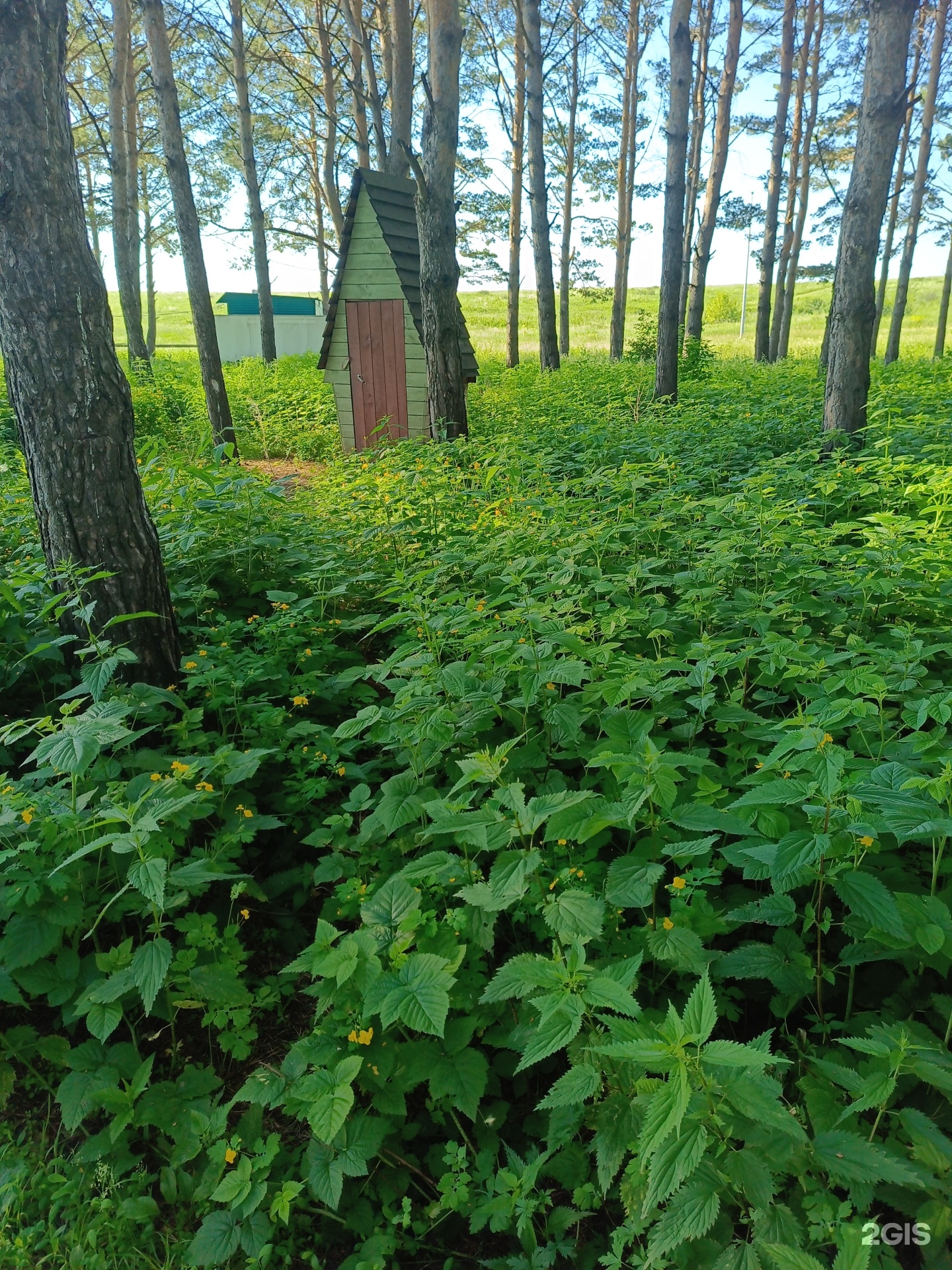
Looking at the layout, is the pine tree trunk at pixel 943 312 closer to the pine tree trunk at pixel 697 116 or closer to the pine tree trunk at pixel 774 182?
the pine tree trunk at pixel 774 182

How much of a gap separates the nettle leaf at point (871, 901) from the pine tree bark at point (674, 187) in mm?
8615

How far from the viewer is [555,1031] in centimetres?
154

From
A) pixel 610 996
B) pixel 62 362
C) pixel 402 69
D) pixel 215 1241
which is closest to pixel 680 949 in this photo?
pixel 610 996

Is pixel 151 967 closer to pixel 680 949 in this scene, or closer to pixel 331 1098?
pixel 331 1098

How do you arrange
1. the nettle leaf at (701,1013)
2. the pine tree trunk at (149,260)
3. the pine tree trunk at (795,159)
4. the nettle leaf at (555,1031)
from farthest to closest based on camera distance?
the pine tree trunk at (149,260), the pine tree trunk at (795,159), the nettle leaf at (555,1031), the nettle leaf at (701,1013)

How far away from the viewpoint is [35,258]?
3047 millimetres

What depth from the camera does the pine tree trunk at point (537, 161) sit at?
45.8 ft

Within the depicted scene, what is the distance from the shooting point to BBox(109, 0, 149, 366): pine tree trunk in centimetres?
1245

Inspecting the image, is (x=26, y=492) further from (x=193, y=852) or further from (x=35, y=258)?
(x=193, y=852)

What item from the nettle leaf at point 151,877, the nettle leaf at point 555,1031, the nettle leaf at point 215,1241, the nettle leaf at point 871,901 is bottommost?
the nettle leaf at point 215,1241

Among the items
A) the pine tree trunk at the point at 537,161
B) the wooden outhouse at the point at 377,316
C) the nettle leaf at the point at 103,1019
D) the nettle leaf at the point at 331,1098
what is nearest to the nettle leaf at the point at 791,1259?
→ the nettle leaf at the point at 331,1098

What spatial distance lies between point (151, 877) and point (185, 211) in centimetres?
970

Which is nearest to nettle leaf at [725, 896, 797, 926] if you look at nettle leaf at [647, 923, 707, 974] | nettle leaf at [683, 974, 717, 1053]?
nettle leaf at [647, 923, 707, 974]

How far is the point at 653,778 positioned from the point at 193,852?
5.03 feet
